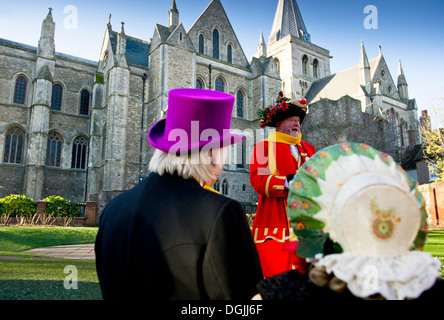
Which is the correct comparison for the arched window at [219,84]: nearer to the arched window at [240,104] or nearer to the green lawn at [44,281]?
the arched window at [240,104]

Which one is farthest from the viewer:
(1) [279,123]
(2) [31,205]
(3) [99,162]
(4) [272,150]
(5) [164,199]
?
(3) [99,162]

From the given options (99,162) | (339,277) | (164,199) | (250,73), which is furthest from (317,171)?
(250,73)

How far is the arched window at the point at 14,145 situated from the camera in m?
23.9

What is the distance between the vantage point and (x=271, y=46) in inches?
2128

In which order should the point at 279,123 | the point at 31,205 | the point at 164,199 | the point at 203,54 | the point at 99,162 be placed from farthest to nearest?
the point at 203,54 < the point at 99,162 < the point at 31,205 < the point at 279,123 < the point at 164,199

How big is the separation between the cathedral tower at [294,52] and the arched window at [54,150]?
106 feet

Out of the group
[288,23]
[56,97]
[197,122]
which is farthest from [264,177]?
[288,23]

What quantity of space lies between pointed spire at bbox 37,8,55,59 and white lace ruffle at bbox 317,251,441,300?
29.6 metres

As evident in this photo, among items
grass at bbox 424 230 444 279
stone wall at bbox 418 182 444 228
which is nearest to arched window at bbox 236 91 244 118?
Answer: stone wall at bbox 418 182 444 228

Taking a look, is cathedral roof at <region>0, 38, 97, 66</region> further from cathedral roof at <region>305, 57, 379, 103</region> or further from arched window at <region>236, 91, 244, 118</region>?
cathedral roof at <region>305, 57, 379, 103</region>

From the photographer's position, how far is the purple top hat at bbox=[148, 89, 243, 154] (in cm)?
145

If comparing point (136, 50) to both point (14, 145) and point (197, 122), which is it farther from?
point (197, 122)
